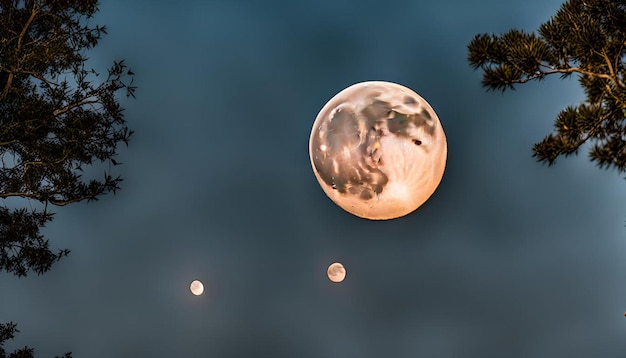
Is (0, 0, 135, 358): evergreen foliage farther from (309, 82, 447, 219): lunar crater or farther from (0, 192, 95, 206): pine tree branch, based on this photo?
(309, 82, 447, 219): lunar crater

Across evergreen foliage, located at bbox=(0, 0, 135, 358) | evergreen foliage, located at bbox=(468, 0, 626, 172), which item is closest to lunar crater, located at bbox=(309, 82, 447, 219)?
evergreen foliage, located at bbox=(468, 0, 626, 172)

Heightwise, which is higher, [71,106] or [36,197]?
[71,106]

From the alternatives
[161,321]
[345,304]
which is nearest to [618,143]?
[345,304]

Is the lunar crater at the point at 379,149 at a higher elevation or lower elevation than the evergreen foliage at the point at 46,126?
lower

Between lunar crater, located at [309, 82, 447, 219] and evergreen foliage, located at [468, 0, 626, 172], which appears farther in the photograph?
evergreen foliage, located at [468, 0, 626, 172]

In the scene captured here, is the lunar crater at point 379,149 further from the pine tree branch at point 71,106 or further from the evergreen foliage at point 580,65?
the pine tree branch at point 71,106

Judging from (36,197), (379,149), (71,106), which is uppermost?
(71,106)

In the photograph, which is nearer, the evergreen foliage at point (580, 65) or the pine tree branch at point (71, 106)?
the evergreen foliage at point (580, 65)

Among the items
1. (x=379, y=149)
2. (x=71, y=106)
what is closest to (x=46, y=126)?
(x=71, y=106)

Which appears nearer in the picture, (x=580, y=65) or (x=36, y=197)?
(x=580, y=65)

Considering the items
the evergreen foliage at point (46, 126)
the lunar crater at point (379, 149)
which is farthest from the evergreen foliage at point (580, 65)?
the evergreen foliage at point (46, 126)

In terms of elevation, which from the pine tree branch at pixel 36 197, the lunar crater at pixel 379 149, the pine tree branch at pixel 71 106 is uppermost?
the pine tree branch at pixel 71 106

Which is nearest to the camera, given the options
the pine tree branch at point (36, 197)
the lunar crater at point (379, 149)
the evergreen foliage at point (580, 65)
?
the lunar crater at point (379, 149)

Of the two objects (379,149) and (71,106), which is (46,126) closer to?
(71,106)
